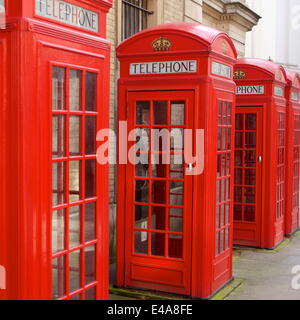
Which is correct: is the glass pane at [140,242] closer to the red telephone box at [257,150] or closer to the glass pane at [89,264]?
the glass pane at [89,264]

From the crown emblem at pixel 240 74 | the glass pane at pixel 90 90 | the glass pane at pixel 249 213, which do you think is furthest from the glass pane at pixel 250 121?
the glass pane at pixel 90 90

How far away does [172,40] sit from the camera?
5.51 m

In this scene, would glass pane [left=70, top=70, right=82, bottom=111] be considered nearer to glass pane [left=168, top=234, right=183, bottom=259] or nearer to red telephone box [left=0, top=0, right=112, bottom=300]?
red telephone box [left=0, top=0, right=112, bottom=300]

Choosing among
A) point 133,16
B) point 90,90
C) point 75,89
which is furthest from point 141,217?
point 133,16

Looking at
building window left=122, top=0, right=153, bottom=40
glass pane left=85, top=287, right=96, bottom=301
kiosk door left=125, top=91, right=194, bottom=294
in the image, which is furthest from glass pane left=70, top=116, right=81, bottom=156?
building window left=122, top=0, right=153, bottom=40

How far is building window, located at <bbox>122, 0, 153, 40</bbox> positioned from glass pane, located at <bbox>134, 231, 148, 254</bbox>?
3.42 m

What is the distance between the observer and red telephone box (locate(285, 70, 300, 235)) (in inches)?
348

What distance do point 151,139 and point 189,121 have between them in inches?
17.7

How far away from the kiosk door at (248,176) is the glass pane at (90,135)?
4.47m

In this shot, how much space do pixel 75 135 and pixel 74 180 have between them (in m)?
0.31

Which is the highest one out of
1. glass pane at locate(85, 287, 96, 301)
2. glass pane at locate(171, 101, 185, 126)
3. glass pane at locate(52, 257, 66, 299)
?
glass pane at locate(171, 101, 185, 126)

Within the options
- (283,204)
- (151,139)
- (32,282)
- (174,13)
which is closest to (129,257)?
(151,139)

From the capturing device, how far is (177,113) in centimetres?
545

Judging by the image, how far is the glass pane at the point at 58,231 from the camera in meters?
3.50
